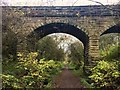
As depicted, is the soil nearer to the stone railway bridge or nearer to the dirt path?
the dirt path

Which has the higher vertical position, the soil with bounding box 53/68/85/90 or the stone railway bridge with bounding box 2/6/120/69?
the stone railway bridge with bounding box 2/6/120/69

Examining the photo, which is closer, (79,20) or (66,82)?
(79,20)

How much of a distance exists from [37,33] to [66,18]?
2718mm

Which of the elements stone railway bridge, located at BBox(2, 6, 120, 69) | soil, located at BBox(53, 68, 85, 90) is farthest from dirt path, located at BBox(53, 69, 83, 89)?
stone railway bridge, located at BBox(2, 6, 120, 69)

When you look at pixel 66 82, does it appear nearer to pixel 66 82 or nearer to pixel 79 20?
pixel 66 82

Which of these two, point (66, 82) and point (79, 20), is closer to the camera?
point (79, 20)

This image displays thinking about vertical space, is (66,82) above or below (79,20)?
below

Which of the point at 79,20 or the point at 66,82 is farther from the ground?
the point at 79,20

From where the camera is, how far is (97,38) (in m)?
22.6

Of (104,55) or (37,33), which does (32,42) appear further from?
(104,55)

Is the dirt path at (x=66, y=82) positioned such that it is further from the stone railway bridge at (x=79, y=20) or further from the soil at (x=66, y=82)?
the stone railway bridge at (x=79, y=20)

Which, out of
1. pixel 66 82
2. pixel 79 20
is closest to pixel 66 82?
pixel 66 82

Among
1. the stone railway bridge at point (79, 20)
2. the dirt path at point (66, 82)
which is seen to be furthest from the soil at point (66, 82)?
the stone railway bridge at point (79, 20)

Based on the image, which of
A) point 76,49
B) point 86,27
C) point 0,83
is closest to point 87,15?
point 86,27
